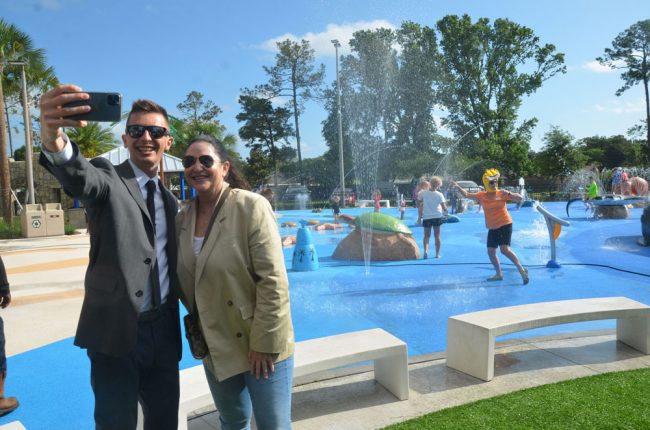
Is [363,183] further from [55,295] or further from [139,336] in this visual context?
[139,336]

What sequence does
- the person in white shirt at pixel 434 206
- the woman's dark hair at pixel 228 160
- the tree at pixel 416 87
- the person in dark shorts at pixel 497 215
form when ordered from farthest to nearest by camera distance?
the tree at pixel 416 87 < the person in white shirt at pixel 434 206 < the person in dark shorts at pixel 497 215 < the woman's dark hair at pixel 228 160

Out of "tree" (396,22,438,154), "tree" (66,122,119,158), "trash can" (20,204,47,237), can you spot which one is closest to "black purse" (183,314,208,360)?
"trash can" (20,204,47,237)

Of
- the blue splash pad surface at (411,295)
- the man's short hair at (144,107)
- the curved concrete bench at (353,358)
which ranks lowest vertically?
the blue splash pad surface at (411,295)

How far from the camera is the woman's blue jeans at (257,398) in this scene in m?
1.98

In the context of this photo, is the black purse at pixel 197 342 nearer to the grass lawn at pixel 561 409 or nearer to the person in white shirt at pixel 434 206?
the grass lawn at pixel 561 409

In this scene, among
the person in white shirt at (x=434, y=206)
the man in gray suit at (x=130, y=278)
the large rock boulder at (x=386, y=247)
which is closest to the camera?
the man in gray suit at (x=130, y=278)

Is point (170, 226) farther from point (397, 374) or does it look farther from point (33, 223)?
point (33, 223)

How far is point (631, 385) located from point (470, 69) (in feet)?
129

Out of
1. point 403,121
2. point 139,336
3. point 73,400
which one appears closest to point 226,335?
point 139,336

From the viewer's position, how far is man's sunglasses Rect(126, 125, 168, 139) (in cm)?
204

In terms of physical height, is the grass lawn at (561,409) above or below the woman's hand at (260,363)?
below

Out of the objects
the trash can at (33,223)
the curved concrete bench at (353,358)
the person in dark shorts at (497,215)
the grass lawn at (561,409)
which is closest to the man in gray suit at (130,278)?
the curved concrete bench at (353,358)

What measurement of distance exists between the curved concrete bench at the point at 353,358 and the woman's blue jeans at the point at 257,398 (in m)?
0.81

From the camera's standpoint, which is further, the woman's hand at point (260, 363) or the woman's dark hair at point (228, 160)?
the woman's dark hair at point (228, 160)
